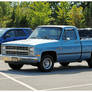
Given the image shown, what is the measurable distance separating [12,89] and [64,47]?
500cm

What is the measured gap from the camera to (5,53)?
13242 mm

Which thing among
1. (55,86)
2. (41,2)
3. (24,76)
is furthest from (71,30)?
(41,2)

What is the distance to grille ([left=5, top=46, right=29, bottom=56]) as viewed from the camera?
41.0ft

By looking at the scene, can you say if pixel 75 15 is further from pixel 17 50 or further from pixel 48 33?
pixel 17 50

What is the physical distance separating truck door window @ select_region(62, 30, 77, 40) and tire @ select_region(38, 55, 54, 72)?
3.89 ft

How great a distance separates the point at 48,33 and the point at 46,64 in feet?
4.91

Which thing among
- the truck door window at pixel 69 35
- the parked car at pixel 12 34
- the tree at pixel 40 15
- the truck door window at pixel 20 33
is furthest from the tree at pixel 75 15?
the truck door window at pixel 69 35

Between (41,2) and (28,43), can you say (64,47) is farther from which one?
(41,2)

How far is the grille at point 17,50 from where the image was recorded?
12500 mm

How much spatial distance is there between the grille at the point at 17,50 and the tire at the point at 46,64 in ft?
2.24

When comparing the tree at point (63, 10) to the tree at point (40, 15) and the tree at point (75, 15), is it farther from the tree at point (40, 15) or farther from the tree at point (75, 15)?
the tree at point (75, 15)

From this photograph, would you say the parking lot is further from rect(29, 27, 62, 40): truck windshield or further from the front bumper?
rect(29, 27, 62, 40): truck windshield

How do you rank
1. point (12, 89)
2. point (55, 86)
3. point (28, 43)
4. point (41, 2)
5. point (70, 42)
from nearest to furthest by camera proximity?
point (12, 89) < point (55, 86) < point (28, 43) < point (70, 42) < point (41, 2)

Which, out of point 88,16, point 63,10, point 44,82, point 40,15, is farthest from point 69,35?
point 88,16
